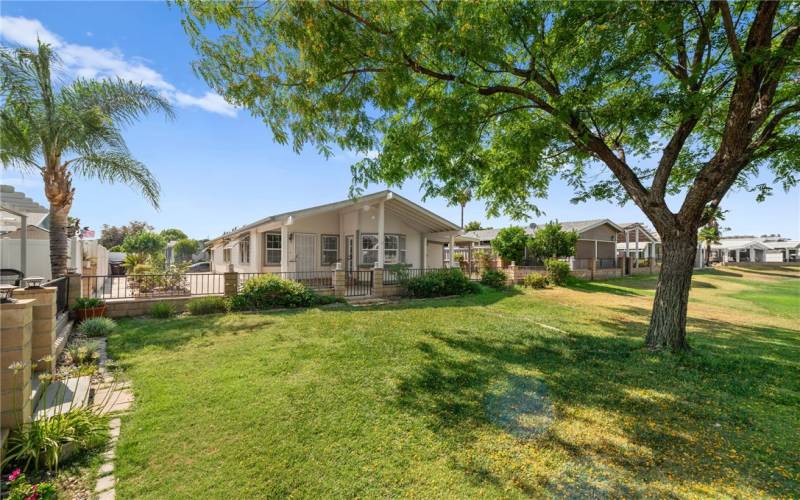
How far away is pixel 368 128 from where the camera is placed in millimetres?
6980

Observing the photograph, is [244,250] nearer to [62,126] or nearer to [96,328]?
[62,126]

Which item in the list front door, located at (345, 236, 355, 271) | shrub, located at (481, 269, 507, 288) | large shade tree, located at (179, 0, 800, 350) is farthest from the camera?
shrub, located at (481, 269, 507, 288)

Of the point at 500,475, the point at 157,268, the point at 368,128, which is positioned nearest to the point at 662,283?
the point at 500,475

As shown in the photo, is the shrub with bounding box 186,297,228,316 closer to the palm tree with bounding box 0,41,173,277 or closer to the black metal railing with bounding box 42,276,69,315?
the black metal railing with bounding box 42,276,69,315

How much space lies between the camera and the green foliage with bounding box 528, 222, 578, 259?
20.9 m

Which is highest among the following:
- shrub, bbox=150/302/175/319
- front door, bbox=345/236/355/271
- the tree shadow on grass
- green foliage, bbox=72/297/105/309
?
front door, bbox=345/236/355/271

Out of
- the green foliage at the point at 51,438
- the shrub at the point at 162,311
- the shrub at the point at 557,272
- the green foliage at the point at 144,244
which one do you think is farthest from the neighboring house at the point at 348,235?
the green foliage at the point at 144,244

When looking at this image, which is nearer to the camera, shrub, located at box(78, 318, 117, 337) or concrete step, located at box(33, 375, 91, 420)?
concrete step, located at box(33, 375, 91, 420)

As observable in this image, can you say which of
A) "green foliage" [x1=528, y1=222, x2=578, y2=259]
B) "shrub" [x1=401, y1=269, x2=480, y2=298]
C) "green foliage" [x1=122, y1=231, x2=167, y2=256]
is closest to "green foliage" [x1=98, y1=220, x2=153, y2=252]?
"green foliage" [x1=122, y1=231, x2=167, y2=256]

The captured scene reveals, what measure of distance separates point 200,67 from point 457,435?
7.11 metres

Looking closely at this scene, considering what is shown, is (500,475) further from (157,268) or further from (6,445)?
(157,268)

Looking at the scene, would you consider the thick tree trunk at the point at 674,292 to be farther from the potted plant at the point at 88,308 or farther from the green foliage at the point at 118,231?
the green foliage at the point at 118,231

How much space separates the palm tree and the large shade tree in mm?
6881

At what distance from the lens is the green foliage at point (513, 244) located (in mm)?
20844
